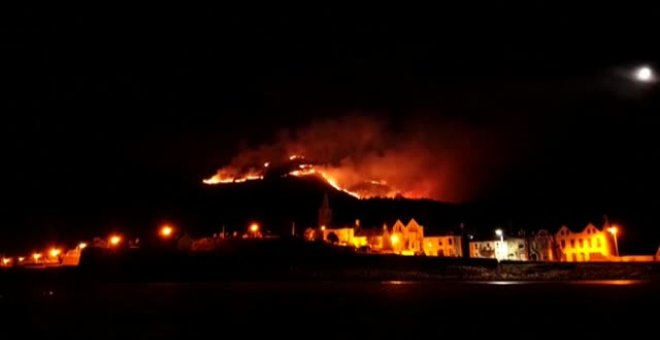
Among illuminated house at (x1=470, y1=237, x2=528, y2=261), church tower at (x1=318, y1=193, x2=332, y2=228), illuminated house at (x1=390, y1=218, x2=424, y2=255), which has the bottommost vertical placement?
illuminated house at (x1=470, y1=237, x2=528, y2=261)

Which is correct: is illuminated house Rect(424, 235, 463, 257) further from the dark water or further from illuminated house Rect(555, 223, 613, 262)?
the dark water

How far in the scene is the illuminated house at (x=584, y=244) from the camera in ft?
302

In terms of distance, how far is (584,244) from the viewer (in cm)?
9425

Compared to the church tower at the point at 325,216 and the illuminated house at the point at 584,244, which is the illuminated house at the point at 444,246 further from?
the church tower at the point at 325,216

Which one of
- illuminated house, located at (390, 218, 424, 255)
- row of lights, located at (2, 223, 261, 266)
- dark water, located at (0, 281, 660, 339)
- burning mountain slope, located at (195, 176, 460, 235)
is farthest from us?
burning mountain slope, located at (195, 176, 460, 235)

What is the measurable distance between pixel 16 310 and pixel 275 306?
16329 mm

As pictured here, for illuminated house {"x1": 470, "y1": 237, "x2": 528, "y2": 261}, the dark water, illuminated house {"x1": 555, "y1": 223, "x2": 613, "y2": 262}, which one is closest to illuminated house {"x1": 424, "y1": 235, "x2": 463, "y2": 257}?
illuminated house {"x1": 470, "y1": 237, "x2": 528, "y2": 261}

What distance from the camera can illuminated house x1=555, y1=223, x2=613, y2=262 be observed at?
92.1m

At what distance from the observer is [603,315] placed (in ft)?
88.2

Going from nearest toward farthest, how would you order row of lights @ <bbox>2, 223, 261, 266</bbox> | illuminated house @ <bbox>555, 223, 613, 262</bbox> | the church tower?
illuminated house @ <bbox>555, 223, 613, 262</bbox> < row of lights @ <bbox>2, 223, 261, 266</bbox> < the church tower

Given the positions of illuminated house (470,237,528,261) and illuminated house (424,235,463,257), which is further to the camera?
illuminated house (424,235,463,257)

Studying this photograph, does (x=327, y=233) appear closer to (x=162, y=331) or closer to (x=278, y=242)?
(x=278, y=242)

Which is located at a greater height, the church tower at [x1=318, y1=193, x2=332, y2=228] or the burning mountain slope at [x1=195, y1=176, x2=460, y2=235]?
the burning mountain slope at [x1=195, y1=176, x2=460, y2=235]

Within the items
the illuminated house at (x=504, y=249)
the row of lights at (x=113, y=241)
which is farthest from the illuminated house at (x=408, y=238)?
the row of lights at (x=113, y=241)
